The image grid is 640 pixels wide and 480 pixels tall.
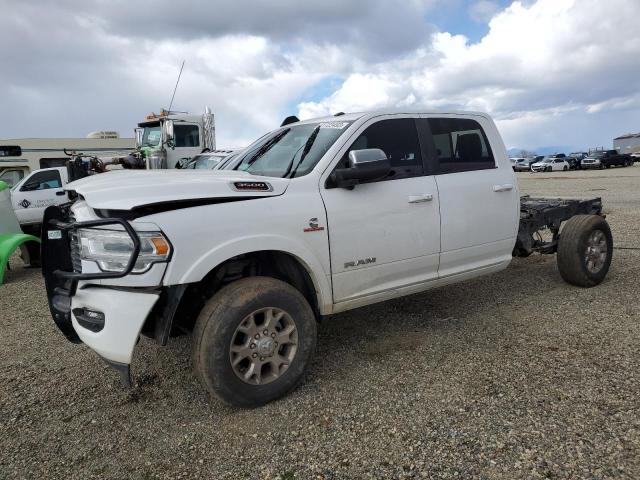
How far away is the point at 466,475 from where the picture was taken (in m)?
2.39

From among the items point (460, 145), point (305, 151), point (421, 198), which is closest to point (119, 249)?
point (305, 151)

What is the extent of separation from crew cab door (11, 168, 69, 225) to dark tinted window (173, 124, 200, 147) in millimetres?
3737

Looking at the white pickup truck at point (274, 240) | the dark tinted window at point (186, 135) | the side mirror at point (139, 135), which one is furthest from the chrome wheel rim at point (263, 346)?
the side mirror at point (139, 135)

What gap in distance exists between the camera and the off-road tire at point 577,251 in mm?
5152

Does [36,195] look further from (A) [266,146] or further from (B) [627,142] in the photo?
(B) [627,142]

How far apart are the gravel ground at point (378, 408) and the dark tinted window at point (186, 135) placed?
1115 centimetres

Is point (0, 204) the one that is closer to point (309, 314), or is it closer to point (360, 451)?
point (309, 314)

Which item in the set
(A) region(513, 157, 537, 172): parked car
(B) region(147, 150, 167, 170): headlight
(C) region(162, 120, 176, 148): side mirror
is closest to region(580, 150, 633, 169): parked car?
(A) region(513, 157, 537, 172): parked car

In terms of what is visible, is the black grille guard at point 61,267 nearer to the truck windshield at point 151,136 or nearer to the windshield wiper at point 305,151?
the windshield wiper at point 305,151

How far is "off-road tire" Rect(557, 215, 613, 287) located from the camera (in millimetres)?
5152

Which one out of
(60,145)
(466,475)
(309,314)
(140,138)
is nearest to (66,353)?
(309,314)

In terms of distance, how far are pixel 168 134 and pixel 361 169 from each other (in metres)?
12.3

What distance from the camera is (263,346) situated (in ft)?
10.0

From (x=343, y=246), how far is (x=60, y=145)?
2235 cm
